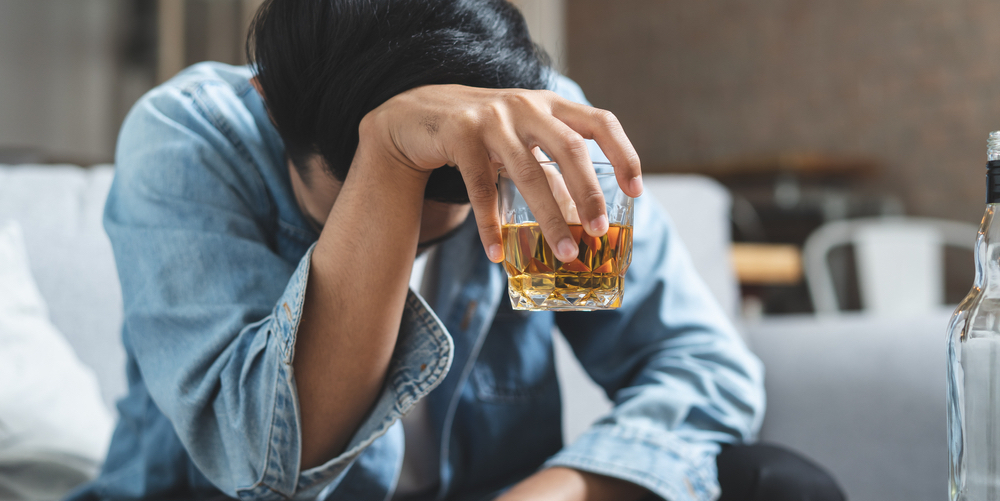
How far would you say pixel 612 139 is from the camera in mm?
377

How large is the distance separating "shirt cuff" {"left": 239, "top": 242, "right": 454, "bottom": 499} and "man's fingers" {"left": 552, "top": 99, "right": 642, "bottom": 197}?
212mm

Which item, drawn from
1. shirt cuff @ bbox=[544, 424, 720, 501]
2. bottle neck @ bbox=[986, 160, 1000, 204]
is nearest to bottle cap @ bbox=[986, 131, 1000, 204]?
bottle neck @ bbox=[986, 160, 1000, 204]

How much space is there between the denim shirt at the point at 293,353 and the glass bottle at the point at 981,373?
301 millimetres

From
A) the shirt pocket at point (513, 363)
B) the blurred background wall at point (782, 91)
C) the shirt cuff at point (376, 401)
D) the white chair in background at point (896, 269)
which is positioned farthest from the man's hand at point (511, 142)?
the blurred background wall at point (782, 91)

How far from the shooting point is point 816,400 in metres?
1.00

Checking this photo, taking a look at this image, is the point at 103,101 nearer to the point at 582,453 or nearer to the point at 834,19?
the point at 582,453

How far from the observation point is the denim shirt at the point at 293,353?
1.85 ft

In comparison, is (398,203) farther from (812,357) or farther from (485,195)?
(812,357)

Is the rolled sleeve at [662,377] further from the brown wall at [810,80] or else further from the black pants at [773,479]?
the brown wall at [810,80]

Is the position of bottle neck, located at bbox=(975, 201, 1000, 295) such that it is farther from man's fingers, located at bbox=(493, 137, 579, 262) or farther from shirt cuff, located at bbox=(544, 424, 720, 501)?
shirt cuff, located at bbox=(544, 424, 720, 501)

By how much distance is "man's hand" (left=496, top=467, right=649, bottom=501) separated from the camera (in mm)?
620

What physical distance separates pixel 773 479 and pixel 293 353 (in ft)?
1.33

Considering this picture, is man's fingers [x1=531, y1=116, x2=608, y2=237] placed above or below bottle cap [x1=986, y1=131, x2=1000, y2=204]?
below

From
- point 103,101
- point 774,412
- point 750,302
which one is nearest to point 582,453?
point 774,412
